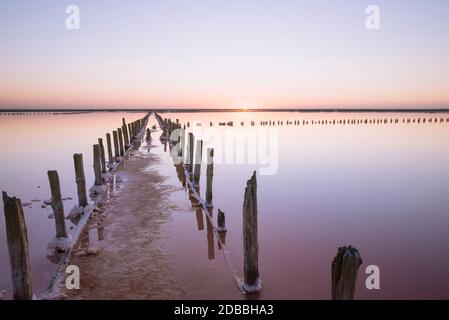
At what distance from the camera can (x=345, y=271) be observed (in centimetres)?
389

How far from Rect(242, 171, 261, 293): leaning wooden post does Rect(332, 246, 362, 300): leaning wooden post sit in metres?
2.38

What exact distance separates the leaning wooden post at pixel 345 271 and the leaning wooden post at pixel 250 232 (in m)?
2.38

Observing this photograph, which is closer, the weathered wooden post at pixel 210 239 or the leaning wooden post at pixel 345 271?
the leaning wooden post at pixel 345 271

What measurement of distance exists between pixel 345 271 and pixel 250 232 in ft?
8.56

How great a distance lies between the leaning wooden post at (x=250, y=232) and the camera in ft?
20.6

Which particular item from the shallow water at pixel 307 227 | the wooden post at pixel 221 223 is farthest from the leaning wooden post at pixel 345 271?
the wooden post at pixel 221 223

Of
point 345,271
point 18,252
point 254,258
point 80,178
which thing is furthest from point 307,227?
point 18,252

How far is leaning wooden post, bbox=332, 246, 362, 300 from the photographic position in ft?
12.5

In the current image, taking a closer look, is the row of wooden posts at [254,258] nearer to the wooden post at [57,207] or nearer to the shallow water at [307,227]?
the shallow water at [307,227]

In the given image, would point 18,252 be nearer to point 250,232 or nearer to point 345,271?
point 250,232

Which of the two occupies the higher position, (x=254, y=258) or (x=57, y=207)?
(x=57, y=207)

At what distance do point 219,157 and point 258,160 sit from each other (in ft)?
11.3

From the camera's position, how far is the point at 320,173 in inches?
811

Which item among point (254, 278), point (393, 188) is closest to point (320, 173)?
point (393, 188)
